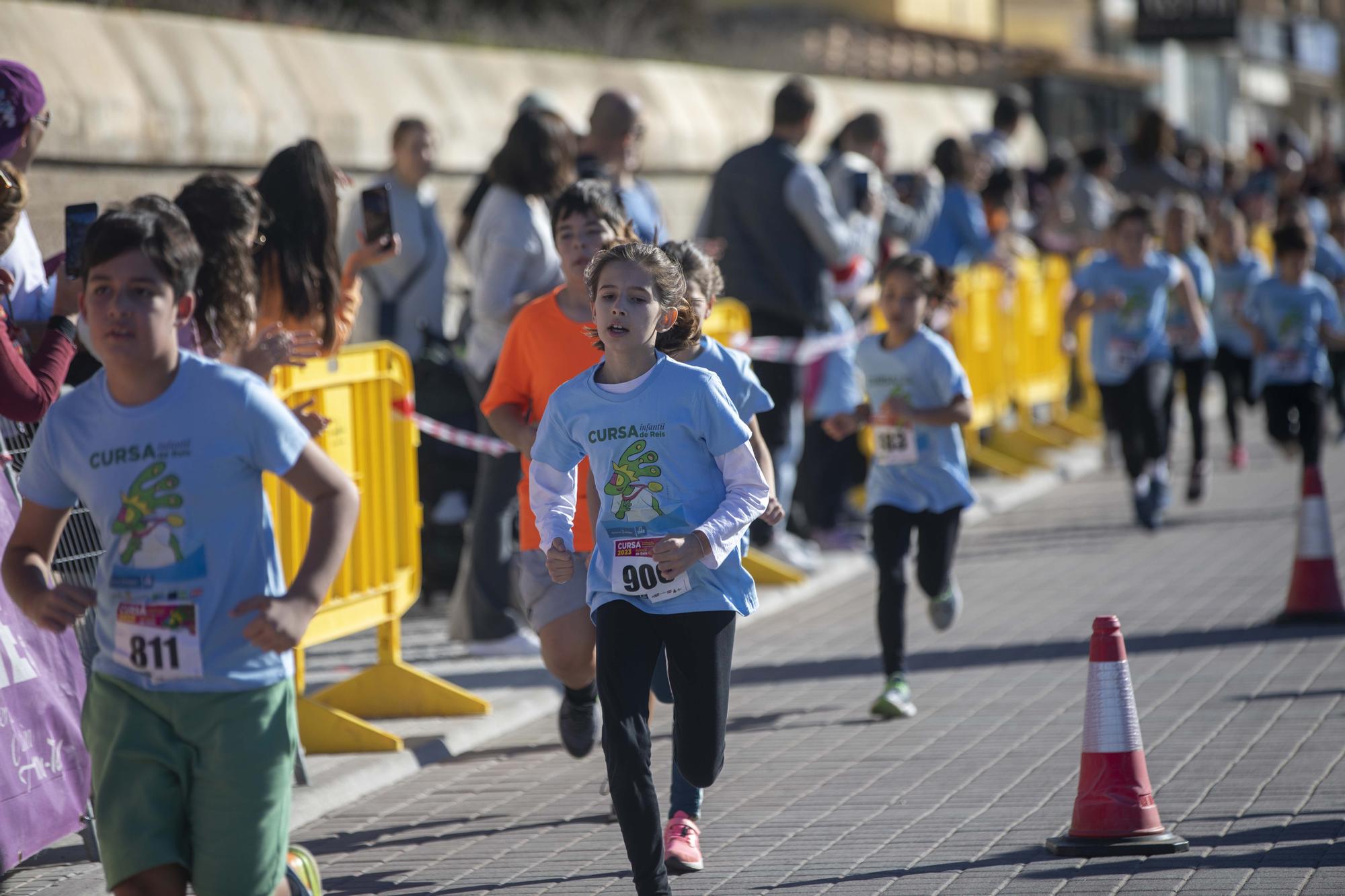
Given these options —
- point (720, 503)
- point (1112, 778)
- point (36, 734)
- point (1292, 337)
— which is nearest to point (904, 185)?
point (1292, 337)

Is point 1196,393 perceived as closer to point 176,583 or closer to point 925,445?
point 925,445

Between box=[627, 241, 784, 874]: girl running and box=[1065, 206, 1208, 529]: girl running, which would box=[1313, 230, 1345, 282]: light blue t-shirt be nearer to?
box=[1065, 206, 1208, 529]: girl running

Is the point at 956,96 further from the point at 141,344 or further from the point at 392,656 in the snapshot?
the point at 141,344

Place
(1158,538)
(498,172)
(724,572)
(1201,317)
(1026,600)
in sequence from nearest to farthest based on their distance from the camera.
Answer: (724,572) → (498,172) → (1026,600) → (1158,538) → (1201,317)

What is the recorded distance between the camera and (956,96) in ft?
76.9

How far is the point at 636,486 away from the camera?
5.03m

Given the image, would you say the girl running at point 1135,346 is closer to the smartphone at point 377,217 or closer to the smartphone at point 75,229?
the smartphone at point 377,217

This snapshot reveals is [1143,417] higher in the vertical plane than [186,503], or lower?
higher

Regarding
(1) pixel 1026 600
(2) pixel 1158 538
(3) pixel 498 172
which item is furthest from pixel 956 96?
(3) pixel 498 172

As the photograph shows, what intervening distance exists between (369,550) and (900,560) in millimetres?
2016

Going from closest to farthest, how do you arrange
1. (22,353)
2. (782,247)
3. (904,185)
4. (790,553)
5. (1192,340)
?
(22,353), (782,247), (790,553), (1192,340), (904,185)

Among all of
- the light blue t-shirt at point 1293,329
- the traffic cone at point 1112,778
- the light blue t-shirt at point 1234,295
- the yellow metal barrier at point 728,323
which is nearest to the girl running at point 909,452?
the traffic cone at point 1112,778

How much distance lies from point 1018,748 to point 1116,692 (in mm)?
1383

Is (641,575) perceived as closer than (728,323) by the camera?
Yes
